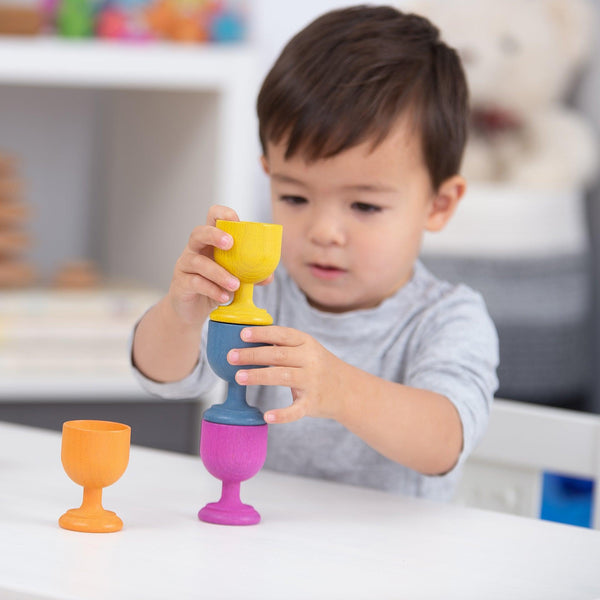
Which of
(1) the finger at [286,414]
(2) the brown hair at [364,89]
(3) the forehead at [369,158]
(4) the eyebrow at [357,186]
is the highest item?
(2) the brown hair at [364,89]

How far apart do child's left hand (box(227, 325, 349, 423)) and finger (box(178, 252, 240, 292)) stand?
0.11 feet

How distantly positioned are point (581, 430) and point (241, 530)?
0.39 meters

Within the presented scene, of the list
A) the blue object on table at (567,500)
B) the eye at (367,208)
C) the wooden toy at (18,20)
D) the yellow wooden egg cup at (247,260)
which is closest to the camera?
the yellow wooden egg cup at (247,260)

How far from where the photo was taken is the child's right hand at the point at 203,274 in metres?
0.66

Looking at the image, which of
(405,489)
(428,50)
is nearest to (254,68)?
(428,50)

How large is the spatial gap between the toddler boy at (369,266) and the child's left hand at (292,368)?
54 mm

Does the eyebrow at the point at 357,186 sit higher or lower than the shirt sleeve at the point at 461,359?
higher

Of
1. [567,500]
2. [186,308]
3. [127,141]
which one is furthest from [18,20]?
[567,500]

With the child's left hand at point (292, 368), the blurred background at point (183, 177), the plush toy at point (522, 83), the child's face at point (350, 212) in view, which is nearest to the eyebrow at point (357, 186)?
the child's face at point (350, 212)

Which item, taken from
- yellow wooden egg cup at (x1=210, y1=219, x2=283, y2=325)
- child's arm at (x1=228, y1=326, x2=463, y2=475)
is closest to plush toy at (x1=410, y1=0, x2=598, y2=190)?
child's arm at (x1=228, y1=326, x2=463, y2=475)

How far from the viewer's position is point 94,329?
1.67 metres

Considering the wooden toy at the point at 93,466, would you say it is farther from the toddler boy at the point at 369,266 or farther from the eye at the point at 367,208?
the eye at the point at 367,208

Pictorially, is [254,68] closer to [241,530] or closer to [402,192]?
[402,192]

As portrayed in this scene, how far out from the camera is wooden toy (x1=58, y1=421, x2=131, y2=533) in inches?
24.7
